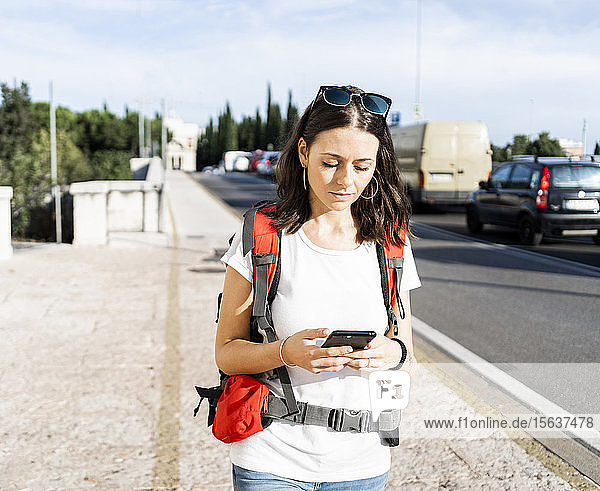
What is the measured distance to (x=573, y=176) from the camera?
14.2 meters

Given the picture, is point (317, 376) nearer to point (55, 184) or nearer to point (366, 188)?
point (366, 188)

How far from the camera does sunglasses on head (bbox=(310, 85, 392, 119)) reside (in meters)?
1.95

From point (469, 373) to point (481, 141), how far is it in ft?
55.6

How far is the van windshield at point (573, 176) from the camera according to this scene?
14.1 m

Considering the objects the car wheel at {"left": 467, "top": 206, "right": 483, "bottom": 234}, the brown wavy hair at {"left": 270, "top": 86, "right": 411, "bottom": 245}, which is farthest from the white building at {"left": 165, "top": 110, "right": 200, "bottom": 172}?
the brown wavy hair at {"left": 270, "top": 86, "right": 411, "bottom": 245}

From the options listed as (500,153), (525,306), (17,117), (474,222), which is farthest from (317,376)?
(17,117)

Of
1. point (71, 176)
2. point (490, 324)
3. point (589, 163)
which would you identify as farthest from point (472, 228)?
point (71, 176)

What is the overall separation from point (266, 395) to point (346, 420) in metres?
0.21

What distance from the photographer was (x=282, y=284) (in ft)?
6.41

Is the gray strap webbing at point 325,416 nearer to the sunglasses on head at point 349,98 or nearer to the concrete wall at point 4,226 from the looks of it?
the sunglasses on head at point 349,98

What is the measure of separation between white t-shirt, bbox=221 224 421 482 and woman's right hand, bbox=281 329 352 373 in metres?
0.13

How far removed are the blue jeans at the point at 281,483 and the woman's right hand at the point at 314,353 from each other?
340mm

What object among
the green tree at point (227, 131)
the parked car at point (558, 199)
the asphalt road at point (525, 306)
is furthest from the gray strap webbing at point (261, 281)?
the green tree at point (227, 131)

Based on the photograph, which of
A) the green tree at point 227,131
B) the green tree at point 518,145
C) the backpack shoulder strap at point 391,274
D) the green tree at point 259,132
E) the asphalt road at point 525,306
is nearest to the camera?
the backpack shoulder strap at point 391,274
